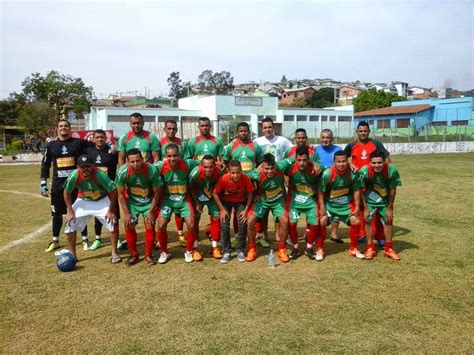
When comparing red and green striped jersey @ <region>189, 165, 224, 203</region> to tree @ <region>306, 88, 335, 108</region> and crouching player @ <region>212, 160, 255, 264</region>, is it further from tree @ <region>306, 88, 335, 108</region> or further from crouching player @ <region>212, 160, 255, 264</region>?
tree @ <region>306, 88, 335, 108</region>

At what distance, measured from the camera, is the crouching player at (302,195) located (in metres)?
6.09

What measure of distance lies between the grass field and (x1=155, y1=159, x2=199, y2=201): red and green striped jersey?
0.97 metres

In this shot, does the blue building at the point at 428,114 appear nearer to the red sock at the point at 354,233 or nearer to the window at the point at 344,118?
the window at the point at 344,118


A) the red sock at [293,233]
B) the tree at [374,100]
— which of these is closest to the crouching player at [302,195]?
the red sock at [293,233]

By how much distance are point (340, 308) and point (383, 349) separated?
0.82 metres

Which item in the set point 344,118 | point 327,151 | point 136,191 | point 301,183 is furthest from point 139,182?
point 344,118

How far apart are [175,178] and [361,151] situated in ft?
10.2

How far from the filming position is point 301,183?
6.28 m

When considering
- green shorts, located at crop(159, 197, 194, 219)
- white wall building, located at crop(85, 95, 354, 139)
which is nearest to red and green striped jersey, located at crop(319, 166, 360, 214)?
green shorts, located at crop(159, 197, 194, 219)

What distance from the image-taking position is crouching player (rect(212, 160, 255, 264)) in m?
6.06

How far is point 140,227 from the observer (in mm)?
8336

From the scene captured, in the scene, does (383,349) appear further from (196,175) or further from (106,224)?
(106,224)

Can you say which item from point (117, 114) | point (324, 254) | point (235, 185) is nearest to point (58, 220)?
point (235, 185)

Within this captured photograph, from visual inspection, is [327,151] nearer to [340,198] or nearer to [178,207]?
[340,198]
